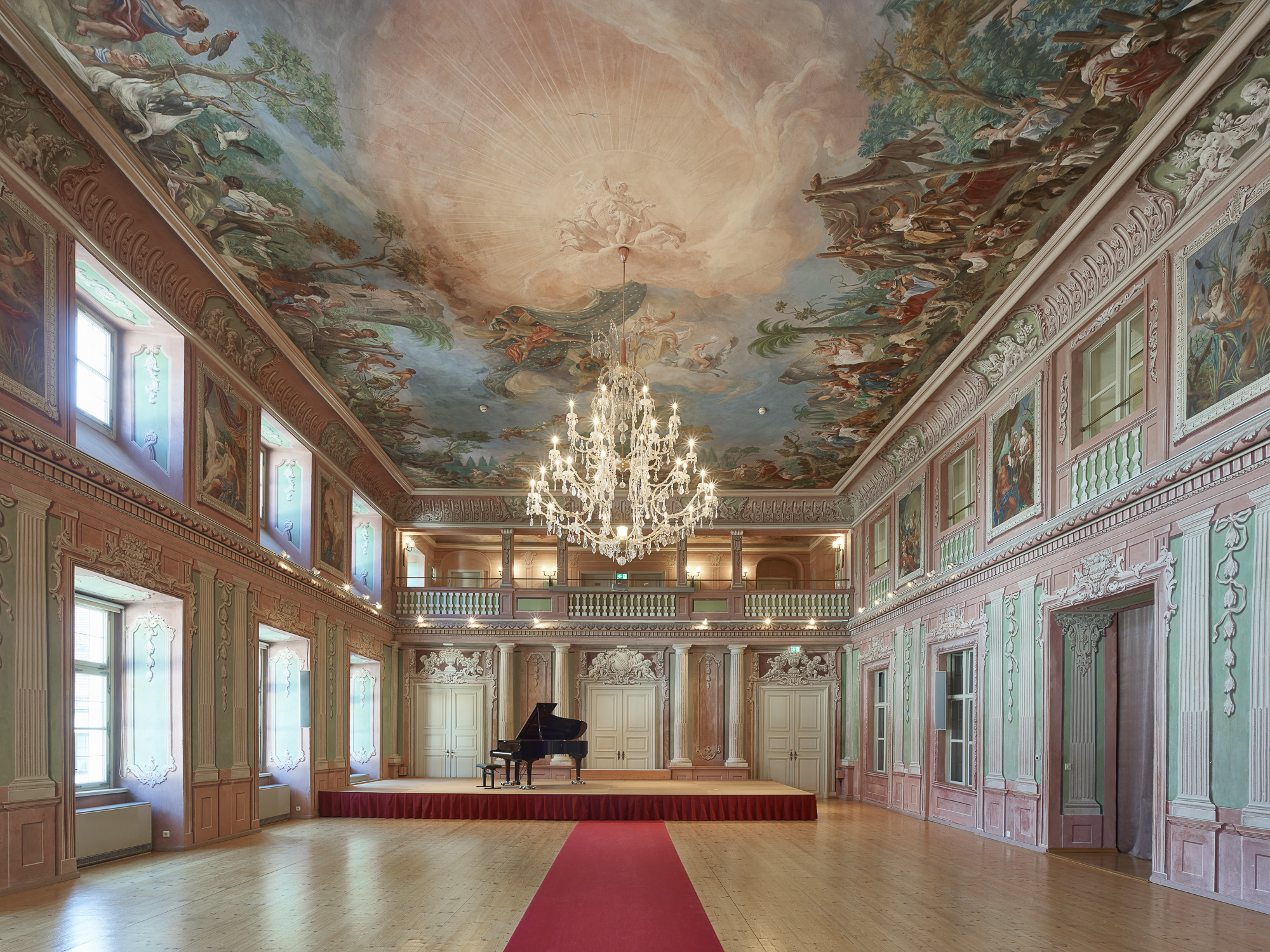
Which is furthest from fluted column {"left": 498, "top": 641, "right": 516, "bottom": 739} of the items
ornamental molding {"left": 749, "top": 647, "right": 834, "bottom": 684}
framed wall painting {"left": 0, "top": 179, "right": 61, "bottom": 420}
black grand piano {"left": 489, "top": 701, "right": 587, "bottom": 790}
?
Result: framed wall painting {"left": 0, "top": 179, "right": 61, "bottom": 420}

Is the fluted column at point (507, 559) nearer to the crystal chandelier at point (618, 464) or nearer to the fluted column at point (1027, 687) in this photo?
the crystal chandelier at point (618, 464)

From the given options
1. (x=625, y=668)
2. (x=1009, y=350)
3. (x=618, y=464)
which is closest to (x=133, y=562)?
(x=618, y=464)

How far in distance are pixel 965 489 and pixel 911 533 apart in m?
2.58

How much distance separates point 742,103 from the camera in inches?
324

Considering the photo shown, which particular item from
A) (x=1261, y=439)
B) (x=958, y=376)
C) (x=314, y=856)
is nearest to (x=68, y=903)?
(x=314, y=856)

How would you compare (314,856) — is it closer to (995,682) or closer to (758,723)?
(995,682)

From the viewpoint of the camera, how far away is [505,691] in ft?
70.4

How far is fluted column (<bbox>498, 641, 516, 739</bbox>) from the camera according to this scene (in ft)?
70.1

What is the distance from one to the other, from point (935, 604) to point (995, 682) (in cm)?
276

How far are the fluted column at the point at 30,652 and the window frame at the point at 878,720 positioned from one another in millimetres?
14253

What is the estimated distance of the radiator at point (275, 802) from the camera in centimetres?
1400

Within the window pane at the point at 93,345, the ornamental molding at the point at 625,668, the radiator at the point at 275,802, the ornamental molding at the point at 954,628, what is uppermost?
the window pane at the point at 93,345

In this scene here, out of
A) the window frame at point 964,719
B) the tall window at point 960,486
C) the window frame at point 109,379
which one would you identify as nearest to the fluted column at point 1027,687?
the window frame at point 964,719

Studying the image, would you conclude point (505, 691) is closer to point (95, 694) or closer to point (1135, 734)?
point (95, 694)
